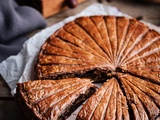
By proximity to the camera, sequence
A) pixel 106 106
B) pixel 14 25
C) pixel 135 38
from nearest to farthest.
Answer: pixel 106 106, pixel 135 38, pixel 14 25

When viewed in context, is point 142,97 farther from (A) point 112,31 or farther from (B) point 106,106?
(A) point 112,31

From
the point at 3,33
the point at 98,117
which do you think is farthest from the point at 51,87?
the point at 3,33

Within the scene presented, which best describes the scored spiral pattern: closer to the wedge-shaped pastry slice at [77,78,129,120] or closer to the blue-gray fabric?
the wedge-shaped pastry slice at [77,78,129,120]

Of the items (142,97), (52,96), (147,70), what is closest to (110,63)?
(147,70)

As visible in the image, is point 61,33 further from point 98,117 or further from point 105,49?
point 98,117

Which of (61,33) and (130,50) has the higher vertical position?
(61,33)

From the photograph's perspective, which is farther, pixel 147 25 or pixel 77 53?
pixel 147 25
